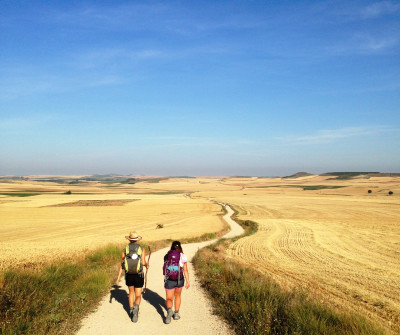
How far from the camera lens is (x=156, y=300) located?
31.1ft

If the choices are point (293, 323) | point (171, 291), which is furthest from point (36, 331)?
point (293, 323)

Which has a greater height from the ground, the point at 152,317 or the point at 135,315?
the point at 135,315

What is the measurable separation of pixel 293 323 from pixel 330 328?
71cm

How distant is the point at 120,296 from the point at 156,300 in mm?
1169

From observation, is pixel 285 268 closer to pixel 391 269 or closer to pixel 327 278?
pixel 327 278

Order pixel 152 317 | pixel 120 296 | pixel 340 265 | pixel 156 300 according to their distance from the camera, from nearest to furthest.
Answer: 1. pixel 152 317
2. pixel 156 300
3. pixel 120 296
4. pixel 340 265

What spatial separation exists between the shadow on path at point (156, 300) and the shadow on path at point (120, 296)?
1.96ft

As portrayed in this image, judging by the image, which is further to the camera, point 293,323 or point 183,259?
point 183,259

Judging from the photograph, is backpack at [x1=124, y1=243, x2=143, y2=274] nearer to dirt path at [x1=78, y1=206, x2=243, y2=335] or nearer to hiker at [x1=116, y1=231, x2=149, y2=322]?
hiker at [x1=116, y1=231, x2=149, y2=322]

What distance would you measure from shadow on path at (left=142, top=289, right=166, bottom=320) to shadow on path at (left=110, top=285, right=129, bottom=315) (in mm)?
597

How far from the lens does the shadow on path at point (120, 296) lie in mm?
8894

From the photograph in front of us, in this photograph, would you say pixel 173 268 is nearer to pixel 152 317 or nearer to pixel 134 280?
pixel 134 280

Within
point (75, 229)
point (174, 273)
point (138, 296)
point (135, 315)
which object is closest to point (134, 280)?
point (138, 296)

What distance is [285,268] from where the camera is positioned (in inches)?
639
